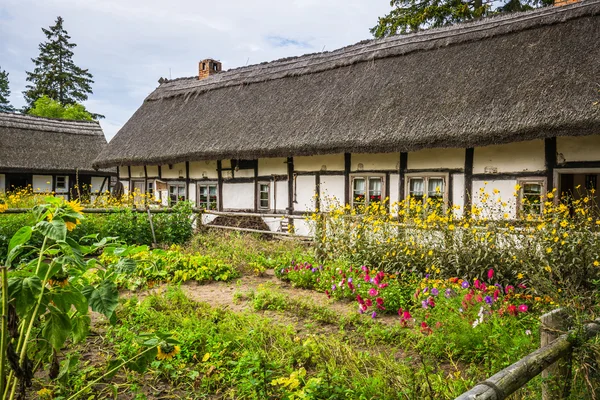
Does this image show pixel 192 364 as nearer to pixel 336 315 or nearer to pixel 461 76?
pixel 336 315

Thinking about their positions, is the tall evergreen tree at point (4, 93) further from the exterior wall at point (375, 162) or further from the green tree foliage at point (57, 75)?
the exterior wall at point (375, 162)

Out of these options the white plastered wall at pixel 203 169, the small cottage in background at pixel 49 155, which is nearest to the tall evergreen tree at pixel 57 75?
the small cottage in background at pixel 49 155

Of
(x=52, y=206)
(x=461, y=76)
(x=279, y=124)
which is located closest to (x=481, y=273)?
(x=52, y=206)

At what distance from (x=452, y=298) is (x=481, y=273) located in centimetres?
105

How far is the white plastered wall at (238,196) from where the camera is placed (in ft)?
39.1

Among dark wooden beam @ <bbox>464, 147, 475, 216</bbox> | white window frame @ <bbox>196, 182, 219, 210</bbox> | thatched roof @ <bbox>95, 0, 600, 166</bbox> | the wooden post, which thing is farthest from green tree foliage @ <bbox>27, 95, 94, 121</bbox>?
the wooden post

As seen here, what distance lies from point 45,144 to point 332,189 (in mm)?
15841

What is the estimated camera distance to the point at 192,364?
3.40 metres

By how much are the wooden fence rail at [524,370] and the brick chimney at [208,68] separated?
15.4 metres

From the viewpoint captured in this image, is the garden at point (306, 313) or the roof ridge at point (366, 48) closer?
the garden at point (306, 313)

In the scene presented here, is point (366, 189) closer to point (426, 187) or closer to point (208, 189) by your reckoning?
point (426, 187)

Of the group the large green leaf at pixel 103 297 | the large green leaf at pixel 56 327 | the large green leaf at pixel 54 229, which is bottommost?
the large green leaf at pixel 56 327

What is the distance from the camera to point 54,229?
1.79 m

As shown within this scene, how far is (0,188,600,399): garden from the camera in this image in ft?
6.57
